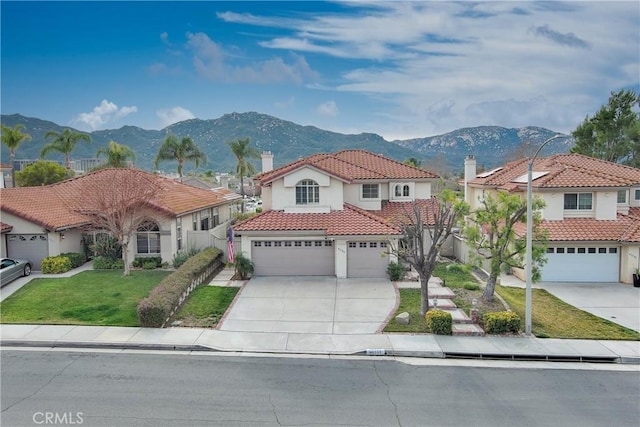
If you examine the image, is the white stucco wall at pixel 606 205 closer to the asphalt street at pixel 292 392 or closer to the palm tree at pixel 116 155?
the asphalt street at pixel 292 392

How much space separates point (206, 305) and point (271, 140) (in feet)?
423

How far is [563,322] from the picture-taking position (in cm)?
1659

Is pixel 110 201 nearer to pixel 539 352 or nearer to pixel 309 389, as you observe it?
pixel 309 389

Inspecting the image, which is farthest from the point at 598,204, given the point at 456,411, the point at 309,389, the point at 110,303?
the point at 110,303

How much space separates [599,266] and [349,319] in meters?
14.1

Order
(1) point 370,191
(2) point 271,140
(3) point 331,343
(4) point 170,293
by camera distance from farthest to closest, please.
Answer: (2) point 271,140
(1) point 370,191
(4) point 170,293
(3) point 331,343

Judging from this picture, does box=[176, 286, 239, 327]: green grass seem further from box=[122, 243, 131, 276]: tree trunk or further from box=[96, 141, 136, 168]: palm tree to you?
box=[96, 141, 136, 168]: palm tree

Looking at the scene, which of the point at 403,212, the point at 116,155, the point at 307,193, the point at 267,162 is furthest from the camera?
the point at 116,155

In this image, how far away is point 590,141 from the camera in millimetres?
46062

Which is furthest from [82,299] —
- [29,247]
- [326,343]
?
[326,343]

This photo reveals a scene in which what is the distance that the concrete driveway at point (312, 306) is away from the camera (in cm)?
1609

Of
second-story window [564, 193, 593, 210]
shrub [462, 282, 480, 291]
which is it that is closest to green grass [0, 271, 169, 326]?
shrub [462, 282, 480, 291]

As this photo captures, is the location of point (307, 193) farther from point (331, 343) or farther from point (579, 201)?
point (579, 201)

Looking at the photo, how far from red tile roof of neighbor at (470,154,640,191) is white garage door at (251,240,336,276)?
37.6ft
